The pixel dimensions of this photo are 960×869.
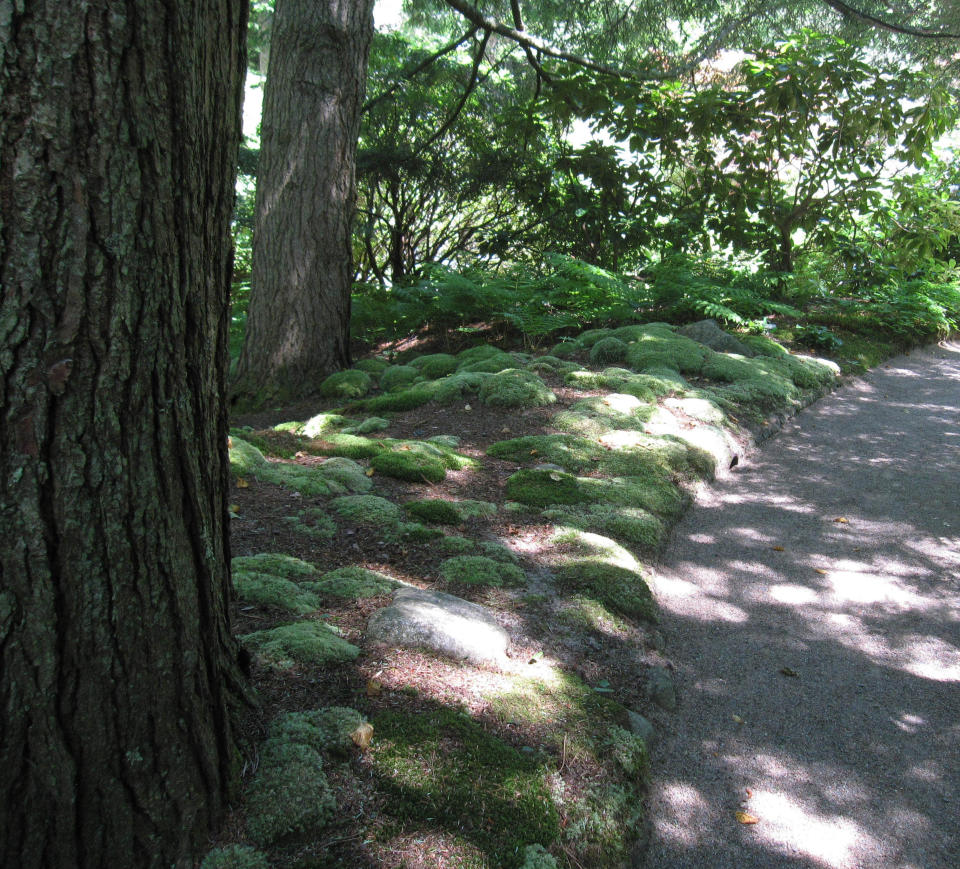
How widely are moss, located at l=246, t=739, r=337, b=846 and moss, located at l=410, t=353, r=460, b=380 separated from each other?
20.8 ft

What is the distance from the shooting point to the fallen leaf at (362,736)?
7.95 feet

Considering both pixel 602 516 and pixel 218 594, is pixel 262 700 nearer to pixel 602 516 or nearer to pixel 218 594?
pixel 218 594

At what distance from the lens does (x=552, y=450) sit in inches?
233

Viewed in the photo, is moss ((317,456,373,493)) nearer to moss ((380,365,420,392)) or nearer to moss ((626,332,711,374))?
moss ((380,365,420,392))

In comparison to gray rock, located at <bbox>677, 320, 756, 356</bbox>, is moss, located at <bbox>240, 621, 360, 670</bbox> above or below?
below

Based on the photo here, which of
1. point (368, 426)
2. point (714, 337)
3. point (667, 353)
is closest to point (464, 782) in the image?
point (368, 426)

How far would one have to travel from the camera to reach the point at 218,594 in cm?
202

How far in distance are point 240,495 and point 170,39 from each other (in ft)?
10.6

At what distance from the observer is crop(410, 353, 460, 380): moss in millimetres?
8453

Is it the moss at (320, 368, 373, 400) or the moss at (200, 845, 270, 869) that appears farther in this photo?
the moss at (320, 368, 373, 400)

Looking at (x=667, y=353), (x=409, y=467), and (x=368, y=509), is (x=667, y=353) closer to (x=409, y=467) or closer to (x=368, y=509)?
(x=409, y=467)

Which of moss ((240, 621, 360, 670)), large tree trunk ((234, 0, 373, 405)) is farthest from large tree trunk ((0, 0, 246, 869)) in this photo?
large tree trunk ((234, 0, 373, 405))

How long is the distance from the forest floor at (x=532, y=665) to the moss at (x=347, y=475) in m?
0.04

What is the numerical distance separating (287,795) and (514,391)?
524cm
